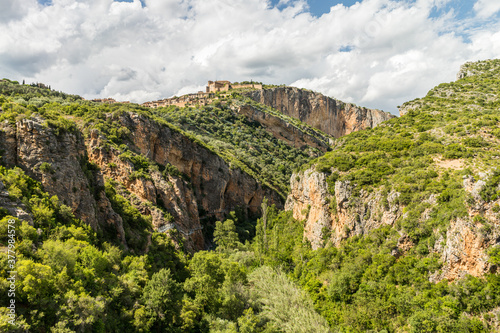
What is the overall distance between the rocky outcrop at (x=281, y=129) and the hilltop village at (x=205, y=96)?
55.6 feet

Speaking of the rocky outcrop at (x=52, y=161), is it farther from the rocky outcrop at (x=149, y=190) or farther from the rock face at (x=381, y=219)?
the rock face at (x=381, y=219)

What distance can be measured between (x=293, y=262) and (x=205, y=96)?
96883 millimetres

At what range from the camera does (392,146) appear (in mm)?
37219

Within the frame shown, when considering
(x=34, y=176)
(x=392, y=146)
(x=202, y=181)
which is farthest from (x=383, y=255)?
(x=202, y=181)

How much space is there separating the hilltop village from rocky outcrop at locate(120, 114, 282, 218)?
170 ft

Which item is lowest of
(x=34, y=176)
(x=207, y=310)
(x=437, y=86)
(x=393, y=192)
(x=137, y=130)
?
(x=207, y=310)

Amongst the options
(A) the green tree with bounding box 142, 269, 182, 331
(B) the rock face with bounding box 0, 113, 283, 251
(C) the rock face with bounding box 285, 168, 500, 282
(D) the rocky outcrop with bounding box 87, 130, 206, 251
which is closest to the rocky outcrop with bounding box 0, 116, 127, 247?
(B) the rock face with bounding box 0, 113, 283, 251

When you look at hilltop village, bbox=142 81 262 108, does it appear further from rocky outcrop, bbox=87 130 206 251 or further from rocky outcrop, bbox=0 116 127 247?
rocky outcrop, bbox=0 116 127 247

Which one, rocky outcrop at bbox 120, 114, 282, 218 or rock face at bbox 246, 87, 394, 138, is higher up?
rock face at bbox 246, 87, 394, 138

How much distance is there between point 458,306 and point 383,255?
7.14m

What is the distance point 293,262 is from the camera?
37.6 metres

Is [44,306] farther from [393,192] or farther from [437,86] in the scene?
[437,86]

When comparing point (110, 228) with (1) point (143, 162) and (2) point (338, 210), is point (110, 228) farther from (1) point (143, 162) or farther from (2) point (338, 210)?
(2) point (338, 210)

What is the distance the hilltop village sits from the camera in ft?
370
